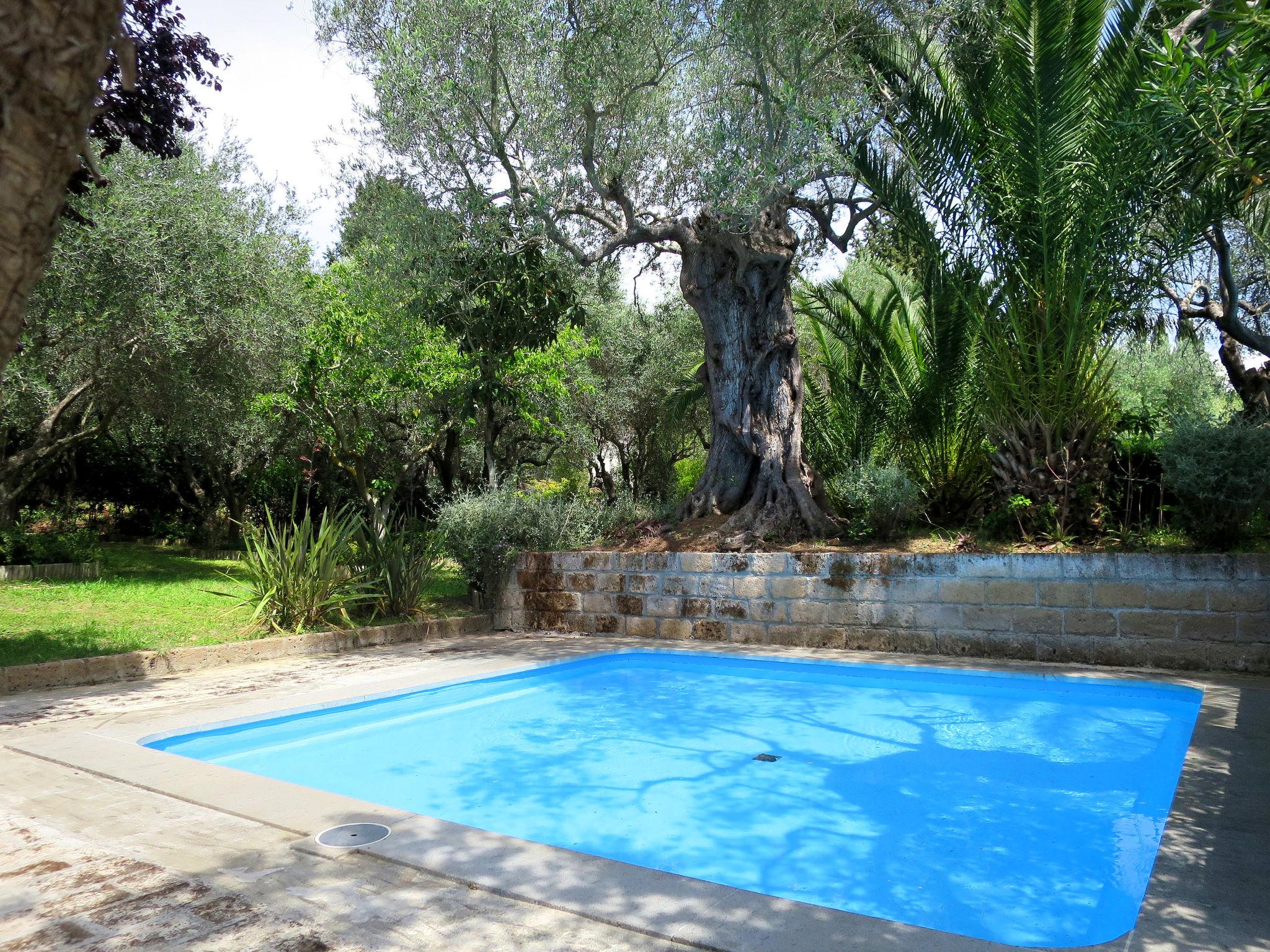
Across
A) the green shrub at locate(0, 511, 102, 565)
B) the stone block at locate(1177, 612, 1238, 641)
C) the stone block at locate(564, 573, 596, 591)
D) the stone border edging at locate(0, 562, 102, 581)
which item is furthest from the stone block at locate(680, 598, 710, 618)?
the green shrub at locate(0, 511, 102, 565)

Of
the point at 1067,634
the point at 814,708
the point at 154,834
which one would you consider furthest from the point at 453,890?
the point at 1067,634

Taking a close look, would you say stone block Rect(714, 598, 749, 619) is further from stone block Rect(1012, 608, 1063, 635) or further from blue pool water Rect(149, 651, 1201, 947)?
stone block Rect(1012, 608, 1063, 635)

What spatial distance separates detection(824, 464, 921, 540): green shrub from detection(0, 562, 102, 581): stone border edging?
10.4 m

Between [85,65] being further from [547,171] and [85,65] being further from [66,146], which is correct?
[547,171]

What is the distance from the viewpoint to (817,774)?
5.15 m

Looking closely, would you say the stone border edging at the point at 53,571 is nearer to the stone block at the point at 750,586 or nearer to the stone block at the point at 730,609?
the stone block at the point at 730,609

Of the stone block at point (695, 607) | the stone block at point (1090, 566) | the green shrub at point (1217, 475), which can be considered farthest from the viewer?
the stone block at point (695, 607)

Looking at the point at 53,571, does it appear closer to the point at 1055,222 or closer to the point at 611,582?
the point at 611,582

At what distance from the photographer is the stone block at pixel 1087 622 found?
734cm

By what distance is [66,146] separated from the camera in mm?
1193

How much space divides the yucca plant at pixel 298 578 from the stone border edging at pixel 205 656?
1.11ft

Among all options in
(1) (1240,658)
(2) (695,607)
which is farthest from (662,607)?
(1) (1240,658)

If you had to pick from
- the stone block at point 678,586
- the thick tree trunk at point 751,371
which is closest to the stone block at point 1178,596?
the thick tree trunk at point 751,371

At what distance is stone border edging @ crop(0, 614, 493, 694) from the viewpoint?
6789 mm
